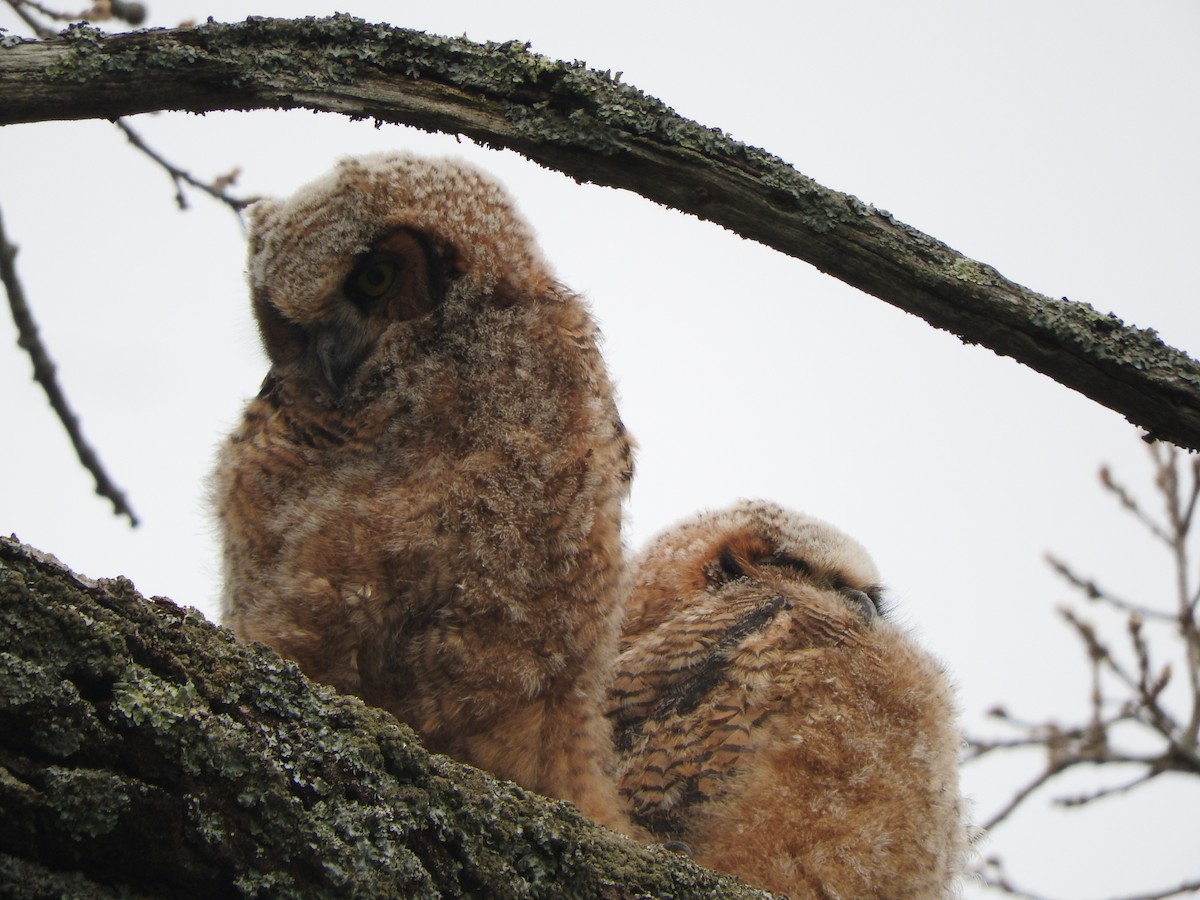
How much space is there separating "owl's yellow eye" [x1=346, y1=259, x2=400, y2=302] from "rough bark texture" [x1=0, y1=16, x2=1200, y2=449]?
1.15 meters

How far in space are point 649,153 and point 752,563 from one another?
2098 mm

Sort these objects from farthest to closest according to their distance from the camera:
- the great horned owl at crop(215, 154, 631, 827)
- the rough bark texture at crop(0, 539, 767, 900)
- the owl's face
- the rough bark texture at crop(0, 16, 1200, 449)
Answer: the owl's face → the great horned owl at crop(215, 154, 631, 827) → the rough bark texture at crop(0, 16, 1200, 449) → the rough bark texture at crop(0, 539, 767, 900)

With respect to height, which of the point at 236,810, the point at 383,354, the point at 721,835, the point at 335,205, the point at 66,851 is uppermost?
the point at 335,205


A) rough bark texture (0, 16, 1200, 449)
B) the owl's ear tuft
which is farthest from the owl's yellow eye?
the owl's ear tuft

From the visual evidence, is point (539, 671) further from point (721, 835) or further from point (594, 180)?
point (594, 180)

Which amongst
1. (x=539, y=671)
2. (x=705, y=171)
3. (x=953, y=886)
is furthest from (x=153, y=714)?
(x=953, y=886)

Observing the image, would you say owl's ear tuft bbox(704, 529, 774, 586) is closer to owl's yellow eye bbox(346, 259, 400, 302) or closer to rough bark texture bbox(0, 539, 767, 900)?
owl's yellow eye bbox(346, 259, 400, 302)

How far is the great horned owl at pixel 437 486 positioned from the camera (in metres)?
2.66

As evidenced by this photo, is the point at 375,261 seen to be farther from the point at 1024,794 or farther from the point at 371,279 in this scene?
the point at 1024,794

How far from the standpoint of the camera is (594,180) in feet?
6.04

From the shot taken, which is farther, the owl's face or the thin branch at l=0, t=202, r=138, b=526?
the thin branch at l=0, t=202, r=138, b=526

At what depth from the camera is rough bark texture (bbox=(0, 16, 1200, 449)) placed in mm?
1775

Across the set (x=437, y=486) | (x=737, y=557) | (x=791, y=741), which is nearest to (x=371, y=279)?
(x=437, y=486)

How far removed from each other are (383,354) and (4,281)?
1141mm
